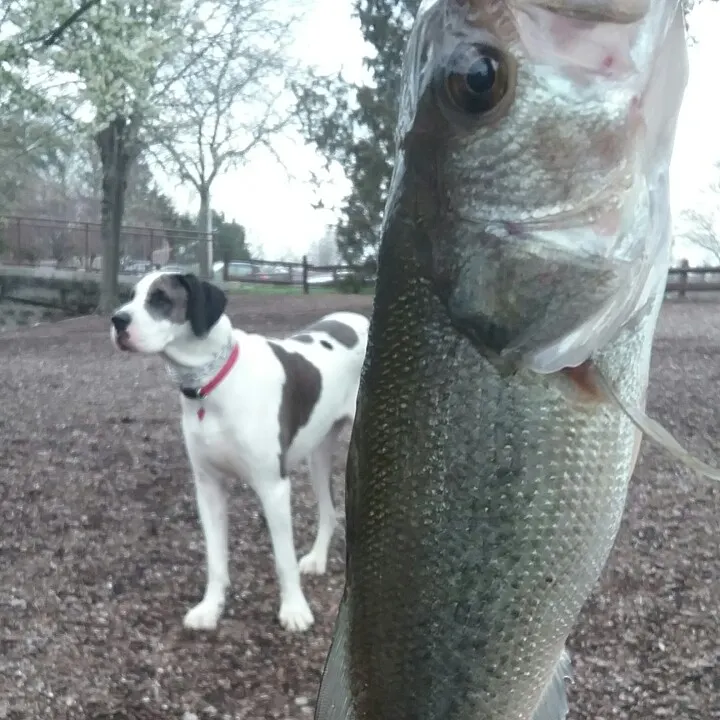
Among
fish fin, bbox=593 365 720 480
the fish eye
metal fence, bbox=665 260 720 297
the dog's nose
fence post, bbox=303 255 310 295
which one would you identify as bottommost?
fence post, bbox=303 255 310 295

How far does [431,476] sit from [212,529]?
3.51 meters

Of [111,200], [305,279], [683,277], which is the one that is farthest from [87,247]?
[683,277]

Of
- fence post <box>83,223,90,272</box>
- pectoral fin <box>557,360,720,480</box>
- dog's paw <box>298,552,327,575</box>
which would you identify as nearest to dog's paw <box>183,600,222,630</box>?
dog's paw <box>298,552,327,575</box>

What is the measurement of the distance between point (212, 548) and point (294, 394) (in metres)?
0.89

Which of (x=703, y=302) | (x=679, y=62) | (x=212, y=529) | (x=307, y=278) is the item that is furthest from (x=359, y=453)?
(x=307, y=278)

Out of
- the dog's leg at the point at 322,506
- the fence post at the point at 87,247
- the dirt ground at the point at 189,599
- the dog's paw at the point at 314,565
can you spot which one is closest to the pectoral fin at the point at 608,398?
the dirt ground at the point at 189,599

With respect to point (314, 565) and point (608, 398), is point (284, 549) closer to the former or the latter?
point (314, 565)

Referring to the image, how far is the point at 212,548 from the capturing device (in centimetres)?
468

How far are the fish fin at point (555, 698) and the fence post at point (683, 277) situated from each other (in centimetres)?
2290

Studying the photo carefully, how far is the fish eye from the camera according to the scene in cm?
113

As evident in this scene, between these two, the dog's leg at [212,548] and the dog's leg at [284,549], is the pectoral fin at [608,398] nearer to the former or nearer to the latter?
the dog's leg at [284,549]

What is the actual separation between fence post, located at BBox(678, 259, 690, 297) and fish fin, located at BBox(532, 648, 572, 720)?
75.1ft

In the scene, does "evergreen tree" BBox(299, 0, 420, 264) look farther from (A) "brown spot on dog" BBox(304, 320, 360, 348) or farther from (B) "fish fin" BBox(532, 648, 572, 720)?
(B) "fish fin" BBox(532, 648, 572, 720)

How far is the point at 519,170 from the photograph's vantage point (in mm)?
→ 1165
